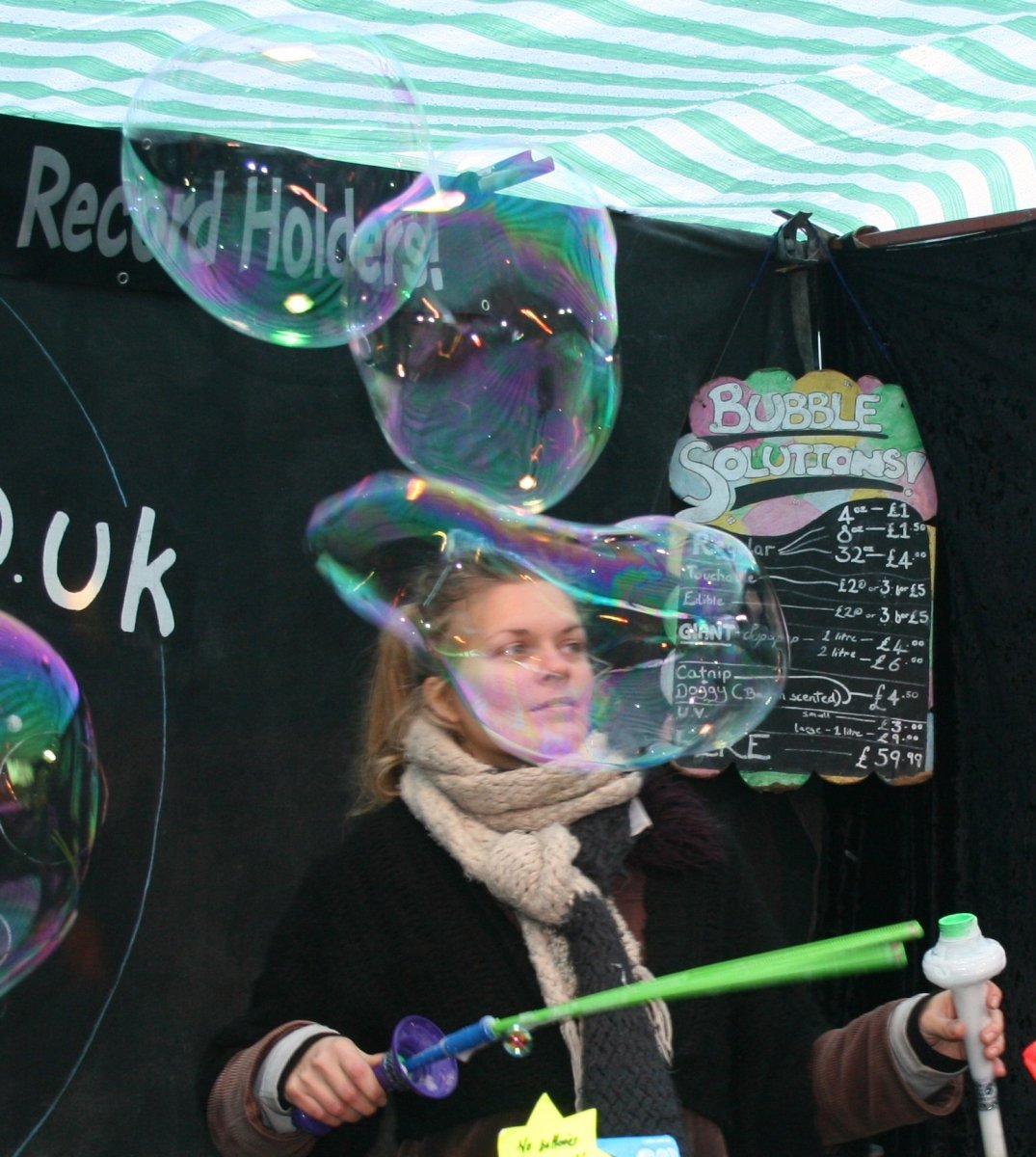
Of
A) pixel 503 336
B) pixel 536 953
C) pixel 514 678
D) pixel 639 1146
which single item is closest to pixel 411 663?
pixel 514 678

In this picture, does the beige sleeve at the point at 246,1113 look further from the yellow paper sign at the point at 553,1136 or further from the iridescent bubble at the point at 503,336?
the iridescent bubble at the point at 503,336

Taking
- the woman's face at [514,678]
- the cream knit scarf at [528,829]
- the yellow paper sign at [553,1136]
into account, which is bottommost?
the yellow paper sign at [553,1136]

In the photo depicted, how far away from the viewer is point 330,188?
2342mm

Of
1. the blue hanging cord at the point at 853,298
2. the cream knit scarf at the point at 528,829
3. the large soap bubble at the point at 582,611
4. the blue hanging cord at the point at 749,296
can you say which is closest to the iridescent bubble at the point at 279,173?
the large soap bubble at the point at 582,611

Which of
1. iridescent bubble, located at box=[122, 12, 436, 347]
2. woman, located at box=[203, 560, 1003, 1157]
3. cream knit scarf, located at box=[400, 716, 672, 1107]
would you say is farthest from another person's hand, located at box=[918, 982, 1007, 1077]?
iridescent bubble, located at box=[122, 12, 436, 347]

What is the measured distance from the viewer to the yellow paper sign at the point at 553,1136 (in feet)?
4.97

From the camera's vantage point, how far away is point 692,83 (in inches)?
106

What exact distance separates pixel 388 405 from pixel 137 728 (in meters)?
0.83

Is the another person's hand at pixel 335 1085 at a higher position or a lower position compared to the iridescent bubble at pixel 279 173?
lower

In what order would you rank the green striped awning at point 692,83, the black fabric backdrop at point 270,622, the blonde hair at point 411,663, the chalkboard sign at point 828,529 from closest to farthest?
the blonde hair at point 411,663 → the green striped awning at point 692,83 → the black fabric backdrop at point 270,622 → the chalkboard sign at point 828,529

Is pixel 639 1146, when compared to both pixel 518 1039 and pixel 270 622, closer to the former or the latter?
pixel 518 1039

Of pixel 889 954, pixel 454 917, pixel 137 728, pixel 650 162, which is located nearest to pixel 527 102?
pixel 650 162

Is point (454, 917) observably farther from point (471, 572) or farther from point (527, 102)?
point (527, 102)

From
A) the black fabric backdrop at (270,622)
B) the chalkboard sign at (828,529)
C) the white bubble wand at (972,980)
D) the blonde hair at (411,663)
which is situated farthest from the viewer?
the chalkboard sign at (828,529)
